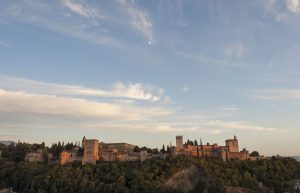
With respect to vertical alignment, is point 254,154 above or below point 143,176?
above

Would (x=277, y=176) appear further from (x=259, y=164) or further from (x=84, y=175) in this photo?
(x=84, y=175)

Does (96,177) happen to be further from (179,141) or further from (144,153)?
(179,141)

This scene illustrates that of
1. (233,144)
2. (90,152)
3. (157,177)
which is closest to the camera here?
(157,177)

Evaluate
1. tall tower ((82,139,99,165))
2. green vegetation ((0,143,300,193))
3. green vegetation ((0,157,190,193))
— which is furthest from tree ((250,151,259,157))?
tall tower ((82,139,99,165))

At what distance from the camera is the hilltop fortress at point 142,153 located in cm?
8200

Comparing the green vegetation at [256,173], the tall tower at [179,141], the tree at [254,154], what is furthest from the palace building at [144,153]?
the tree at [254,154]

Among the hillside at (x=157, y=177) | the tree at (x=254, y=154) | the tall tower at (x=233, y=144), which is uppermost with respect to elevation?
the tall tower at (x=233, y=144)

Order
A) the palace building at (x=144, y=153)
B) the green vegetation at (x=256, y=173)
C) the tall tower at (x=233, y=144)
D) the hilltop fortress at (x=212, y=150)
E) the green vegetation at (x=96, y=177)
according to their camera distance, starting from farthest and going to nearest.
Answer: the tall tower at (x=233, y=144), the hilltop fortress at (x=212, y=150), the palace building at (x=144, y=153), the green vegetation at (x=256, y=173), the green vegetation at (x=96, y=177)

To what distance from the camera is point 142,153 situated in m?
83.9

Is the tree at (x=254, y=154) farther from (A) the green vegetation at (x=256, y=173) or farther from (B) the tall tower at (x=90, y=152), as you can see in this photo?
(B) the tall tower at (x=90, y=152)

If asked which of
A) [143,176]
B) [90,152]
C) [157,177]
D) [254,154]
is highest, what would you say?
[90,152]

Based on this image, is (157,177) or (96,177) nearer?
(157,177)

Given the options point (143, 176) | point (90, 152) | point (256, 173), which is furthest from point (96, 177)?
point (256, 173)

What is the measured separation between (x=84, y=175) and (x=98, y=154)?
1382 centimetres
